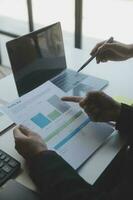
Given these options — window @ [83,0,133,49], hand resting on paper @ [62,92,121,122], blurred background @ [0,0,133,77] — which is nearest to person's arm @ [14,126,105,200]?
hand resting on paper @ [62,92,121,122]

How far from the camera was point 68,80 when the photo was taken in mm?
1197

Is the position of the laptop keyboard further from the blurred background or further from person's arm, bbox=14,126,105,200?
the blurred background

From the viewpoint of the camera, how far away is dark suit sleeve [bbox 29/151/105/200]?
2.34 ft

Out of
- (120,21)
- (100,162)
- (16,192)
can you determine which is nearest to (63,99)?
(100,162)

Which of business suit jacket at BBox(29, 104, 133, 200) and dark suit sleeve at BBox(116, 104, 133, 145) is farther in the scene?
dark suit sleeve at BBox(116, 104, 133, 145)

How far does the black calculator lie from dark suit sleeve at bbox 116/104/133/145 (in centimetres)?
35

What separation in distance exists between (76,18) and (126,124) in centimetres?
191

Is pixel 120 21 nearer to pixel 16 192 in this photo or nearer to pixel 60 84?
pixel 60 84

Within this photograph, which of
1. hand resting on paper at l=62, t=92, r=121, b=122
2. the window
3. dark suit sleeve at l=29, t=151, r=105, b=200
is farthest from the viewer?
the window

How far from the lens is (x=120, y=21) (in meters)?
2.54

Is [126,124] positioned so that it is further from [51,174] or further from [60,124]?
[51,174]

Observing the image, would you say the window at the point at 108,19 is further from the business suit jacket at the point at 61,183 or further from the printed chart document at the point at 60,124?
the business suit jacket at the point at 61,183

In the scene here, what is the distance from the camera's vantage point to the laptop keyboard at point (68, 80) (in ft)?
3.76

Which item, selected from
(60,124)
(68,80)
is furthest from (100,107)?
(68,80)
